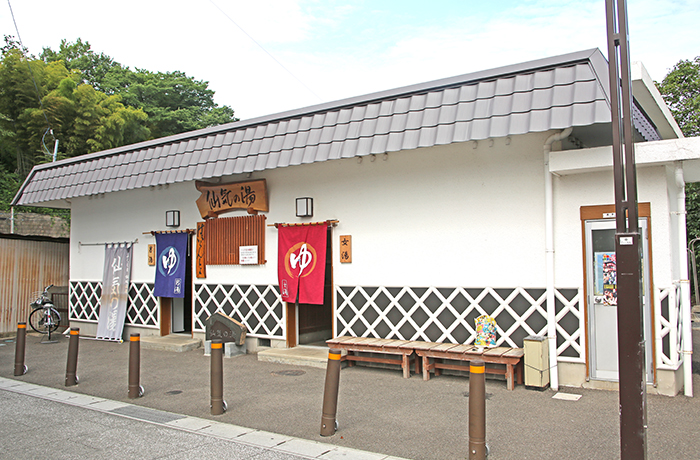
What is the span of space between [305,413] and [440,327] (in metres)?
2.86

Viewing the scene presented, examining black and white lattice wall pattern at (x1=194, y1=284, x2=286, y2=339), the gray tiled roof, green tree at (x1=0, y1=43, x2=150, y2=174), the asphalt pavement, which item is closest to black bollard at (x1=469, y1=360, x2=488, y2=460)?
the asphalt pavement

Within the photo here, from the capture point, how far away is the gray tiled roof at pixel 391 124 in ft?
21.0

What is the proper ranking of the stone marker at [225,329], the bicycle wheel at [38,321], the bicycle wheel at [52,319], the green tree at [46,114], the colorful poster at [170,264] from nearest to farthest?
the stone marker at [225,329], the colorful poster at [170,264], the bicycle wheel at [52,319], the bicycle wheel at [38,321], the green tree at [46,114]

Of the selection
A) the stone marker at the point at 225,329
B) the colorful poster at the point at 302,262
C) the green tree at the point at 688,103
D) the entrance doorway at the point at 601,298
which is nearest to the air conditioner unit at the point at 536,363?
the entrance doorway at the point at 601,298

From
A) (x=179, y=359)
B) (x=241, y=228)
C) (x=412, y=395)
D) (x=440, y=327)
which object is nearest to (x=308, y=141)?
(x=241, y=228)

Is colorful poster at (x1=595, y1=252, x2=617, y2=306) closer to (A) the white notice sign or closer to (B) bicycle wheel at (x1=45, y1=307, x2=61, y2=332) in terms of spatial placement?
(A) the white notice sign

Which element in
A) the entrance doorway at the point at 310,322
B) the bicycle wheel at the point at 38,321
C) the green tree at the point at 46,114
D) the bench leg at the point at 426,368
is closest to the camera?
the bench leg at the point at 426,368

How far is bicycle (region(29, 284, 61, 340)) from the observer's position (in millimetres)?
12906

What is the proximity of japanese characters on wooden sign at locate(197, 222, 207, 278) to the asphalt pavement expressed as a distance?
266cm

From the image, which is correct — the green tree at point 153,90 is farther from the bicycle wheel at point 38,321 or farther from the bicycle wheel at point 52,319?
the bicycle wheel at point 52,319

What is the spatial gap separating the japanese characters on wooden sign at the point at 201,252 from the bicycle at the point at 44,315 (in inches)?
183

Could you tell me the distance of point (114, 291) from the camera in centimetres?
1292

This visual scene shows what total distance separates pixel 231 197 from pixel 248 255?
1328 millimetres

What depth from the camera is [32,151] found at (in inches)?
928
